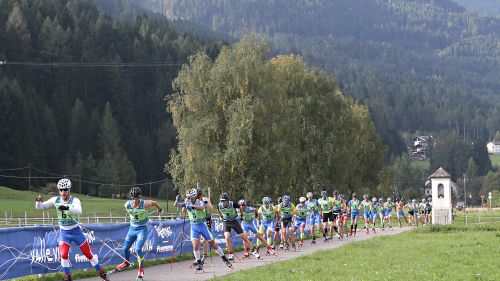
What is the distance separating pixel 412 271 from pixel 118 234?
32.0ft

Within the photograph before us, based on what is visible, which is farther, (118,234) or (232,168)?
(232,168)

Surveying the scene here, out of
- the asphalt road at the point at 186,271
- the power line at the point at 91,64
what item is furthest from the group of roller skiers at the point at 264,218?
the power line at the point at 91,64

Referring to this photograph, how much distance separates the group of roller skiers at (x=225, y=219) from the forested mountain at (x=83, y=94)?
7632 cm

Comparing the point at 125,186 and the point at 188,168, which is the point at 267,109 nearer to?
the point at 188,168

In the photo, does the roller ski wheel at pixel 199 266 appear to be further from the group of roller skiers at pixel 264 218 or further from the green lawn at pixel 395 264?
the green lawn at pixel 395 264

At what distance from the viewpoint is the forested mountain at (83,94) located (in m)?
123

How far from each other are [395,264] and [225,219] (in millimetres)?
6920

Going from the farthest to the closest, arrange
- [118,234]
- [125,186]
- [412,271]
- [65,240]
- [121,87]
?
1. [121,87]
2. [125,186]
3. [118,234]
4. [412,271]
5. [65,240]

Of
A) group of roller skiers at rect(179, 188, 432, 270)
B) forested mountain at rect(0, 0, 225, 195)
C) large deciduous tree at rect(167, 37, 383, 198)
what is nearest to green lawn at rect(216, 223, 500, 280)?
group of roller skiers at rect(179, 188, 432, 270)

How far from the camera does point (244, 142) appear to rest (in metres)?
60.2

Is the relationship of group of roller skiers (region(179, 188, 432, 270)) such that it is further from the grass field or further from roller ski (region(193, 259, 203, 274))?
the grass field

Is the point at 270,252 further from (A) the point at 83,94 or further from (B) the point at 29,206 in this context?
(A) the point at 83,94

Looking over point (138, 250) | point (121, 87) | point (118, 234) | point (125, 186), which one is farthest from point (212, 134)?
point (121, 87)

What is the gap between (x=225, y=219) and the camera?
27641 mm
